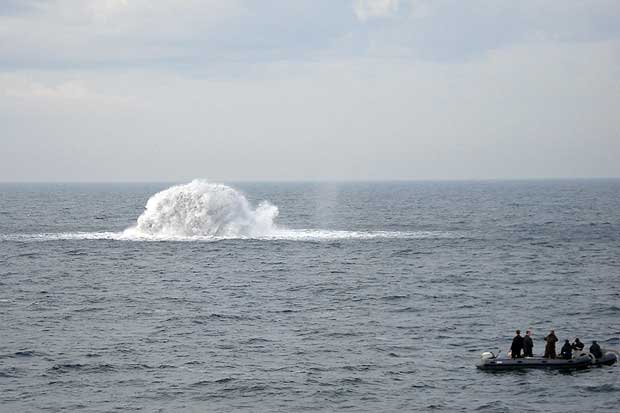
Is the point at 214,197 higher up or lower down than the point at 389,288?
higher up

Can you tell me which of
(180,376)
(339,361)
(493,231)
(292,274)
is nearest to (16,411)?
(180,376)

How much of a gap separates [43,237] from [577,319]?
2758 inches

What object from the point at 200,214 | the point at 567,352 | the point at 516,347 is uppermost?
the point at 200,214

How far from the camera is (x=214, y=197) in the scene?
293 ft

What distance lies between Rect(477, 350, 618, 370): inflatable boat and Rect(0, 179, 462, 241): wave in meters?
55.3

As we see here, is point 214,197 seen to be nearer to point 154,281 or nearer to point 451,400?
point 154,281

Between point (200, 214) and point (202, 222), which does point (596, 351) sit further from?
point (202, 222)

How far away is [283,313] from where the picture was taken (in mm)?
Result: 52469

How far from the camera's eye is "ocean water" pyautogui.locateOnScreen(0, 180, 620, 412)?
1388 inches

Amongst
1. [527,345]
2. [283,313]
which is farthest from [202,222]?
[527,345]

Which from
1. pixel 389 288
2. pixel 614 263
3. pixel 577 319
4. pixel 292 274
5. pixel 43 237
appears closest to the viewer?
pixel 577 319

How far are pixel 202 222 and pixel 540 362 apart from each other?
5918 cm

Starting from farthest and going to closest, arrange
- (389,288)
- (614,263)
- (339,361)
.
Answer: (614,263) < (389,288) < (339,361)

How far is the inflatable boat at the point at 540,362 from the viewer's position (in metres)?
37.9
